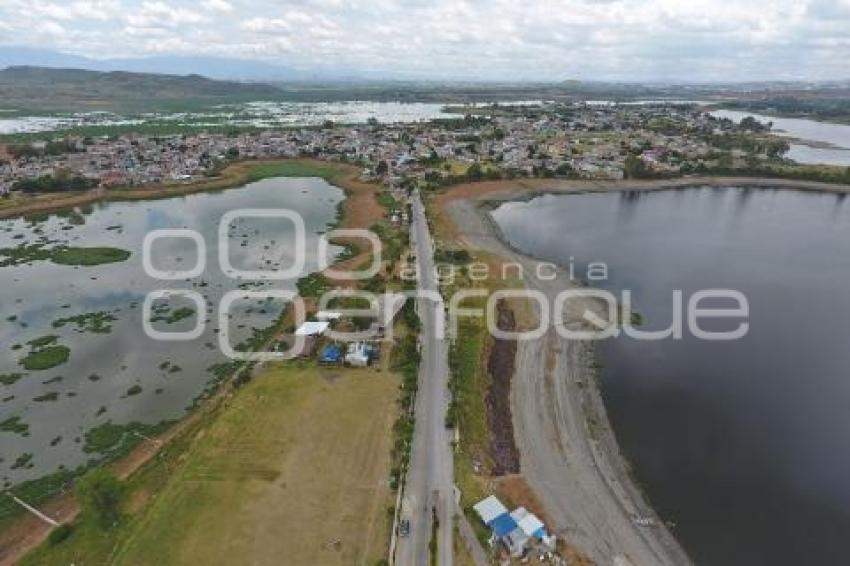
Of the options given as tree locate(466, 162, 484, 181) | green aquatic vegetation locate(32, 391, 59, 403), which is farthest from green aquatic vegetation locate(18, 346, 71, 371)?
tree locate(466, 162, 484, 181)

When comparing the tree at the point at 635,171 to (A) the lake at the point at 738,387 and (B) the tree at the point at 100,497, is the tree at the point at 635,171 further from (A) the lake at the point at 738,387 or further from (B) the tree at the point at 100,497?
(B) the tree at the point at 100,497

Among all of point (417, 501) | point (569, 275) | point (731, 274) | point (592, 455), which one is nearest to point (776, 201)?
point (731, 274)

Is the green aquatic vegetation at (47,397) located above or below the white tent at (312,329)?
below

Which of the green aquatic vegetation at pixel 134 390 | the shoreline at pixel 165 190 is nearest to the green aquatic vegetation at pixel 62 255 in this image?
the shoreline at pixel 165 190

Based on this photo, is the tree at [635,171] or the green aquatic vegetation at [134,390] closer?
the green aquatic vegetation at [134,390]

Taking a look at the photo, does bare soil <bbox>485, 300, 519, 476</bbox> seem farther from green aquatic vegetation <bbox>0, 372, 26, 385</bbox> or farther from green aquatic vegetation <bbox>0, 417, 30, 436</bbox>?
green aquatic vegetation <bbox>0, 372, 26, 385</bbox>

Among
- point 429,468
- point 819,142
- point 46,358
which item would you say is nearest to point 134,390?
point 46,358
